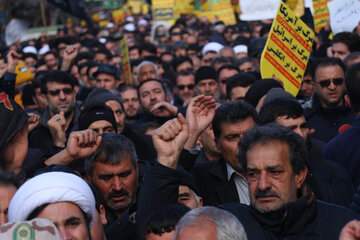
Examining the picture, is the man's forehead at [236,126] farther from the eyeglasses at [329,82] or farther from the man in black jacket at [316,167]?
the eyeglasses at [329,82]

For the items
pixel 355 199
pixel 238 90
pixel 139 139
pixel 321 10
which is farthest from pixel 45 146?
pixel 321 10

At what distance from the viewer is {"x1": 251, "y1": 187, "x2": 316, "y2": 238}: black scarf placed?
144 inches

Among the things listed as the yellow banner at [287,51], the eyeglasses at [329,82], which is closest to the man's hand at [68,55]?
the yellow banner at [287,51]

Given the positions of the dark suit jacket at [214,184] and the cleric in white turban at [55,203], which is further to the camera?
the dark suit jacket at [214,184]

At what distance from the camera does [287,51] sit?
7055mm

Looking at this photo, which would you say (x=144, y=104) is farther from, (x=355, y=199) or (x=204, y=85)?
(x=355, y=199)

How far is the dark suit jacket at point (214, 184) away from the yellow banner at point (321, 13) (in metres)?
6.77

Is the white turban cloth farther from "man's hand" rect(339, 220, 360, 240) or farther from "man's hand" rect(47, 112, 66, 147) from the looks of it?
"man's hand" rect(47, 112, 66, 147)

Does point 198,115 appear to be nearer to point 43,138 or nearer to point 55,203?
point 55,203

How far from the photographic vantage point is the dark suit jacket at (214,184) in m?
4.87

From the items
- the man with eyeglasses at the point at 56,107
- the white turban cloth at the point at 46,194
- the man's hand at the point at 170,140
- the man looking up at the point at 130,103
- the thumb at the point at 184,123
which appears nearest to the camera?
the white turban cloth at the point at 46,194

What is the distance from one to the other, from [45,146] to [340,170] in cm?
321

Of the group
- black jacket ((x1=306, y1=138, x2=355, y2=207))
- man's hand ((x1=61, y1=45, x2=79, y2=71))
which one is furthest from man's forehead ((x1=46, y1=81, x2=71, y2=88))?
black jacket ((x1=306, y1=138, x2=355, y2=207))

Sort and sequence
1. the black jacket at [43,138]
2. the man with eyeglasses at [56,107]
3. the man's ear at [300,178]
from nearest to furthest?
the man's ear at [300,178], the black jacket at [43,138], the man with eyeglasses at [56,107]
